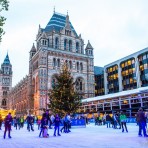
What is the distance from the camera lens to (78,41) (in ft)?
253

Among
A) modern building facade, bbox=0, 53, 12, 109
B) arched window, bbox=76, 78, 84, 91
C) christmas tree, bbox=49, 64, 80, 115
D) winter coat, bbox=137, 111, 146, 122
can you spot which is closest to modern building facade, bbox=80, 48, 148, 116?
arched window, bbox=76, 78, 84, 91

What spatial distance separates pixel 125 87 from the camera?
73.1 meters

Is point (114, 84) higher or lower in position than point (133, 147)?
higher

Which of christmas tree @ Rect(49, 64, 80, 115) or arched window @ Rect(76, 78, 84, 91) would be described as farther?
arched window @ Rect(76, 78, 84, 91)

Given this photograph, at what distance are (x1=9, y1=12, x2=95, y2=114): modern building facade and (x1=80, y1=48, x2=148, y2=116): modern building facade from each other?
8444 mm

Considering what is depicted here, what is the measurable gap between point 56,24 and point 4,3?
6522 centimetres

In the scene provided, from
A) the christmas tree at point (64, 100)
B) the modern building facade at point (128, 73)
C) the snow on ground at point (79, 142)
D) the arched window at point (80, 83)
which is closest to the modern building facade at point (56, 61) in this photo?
the arched window at point (80, 83)

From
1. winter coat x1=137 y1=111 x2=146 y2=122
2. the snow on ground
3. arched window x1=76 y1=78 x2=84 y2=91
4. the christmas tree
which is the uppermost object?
arched window x1=76 y1=78 x2=84 y2=91

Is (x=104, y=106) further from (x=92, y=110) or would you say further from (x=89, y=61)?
(x=89, y=61)

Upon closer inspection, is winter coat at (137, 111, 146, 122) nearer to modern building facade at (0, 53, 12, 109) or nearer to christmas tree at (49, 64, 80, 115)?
christmas tree at (49, 64, 80, 115)

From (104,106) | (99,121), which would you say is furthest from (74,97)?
(104,106)

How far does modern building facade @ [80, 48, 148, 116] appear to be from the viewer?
4188 centimetres

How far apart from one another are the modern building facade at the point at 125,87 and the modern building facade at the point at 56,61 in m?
8.44

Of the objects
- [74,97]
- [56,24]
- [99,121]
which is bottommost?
[99,121]
